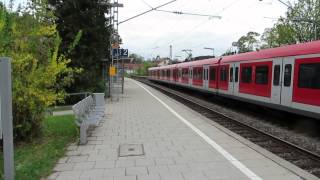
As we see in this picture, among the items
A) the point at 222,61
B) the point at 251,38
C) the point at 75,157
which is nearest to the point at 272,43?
the point at 251,38

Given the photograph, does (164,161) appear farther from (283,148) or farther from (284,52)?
(284,52)

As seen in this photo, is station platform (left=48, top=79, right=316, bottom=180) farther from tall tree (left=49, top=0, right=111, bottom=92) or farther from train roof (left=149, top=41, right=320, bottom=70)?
tall tree (left=49, top=0, right=111, bottom=92)

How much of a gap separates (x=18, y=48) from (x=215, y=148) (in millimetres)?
4751

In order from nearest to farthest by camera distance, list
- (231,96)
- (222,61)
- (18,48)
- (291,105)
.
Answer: (18,48)
(291,105)
(231,96)
(222,61)

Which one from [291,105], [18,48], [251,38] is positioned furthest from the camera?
[251,38]

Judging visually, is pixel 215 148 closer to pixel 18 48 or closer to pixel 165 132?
pixel 165 132

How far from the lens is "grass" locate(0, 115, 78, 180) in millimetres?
6832

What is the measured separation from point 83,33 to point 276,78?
12.4m

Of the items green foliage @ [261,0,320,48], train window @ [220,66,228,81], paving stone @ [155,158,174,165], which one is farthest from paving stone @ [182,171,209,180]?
green foliage @ [261,0,320,48]

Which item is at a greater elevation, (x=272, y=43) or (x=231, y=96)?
(x=272, y=43)

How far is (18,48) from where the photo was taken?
9.55 metres

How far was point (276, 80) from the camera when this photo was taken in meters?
14.7

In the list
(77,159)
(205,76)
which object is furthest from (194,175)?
(205,76)

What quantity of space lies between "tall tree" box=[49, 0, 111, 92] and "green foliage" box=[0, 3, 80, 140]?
13.5 metres
